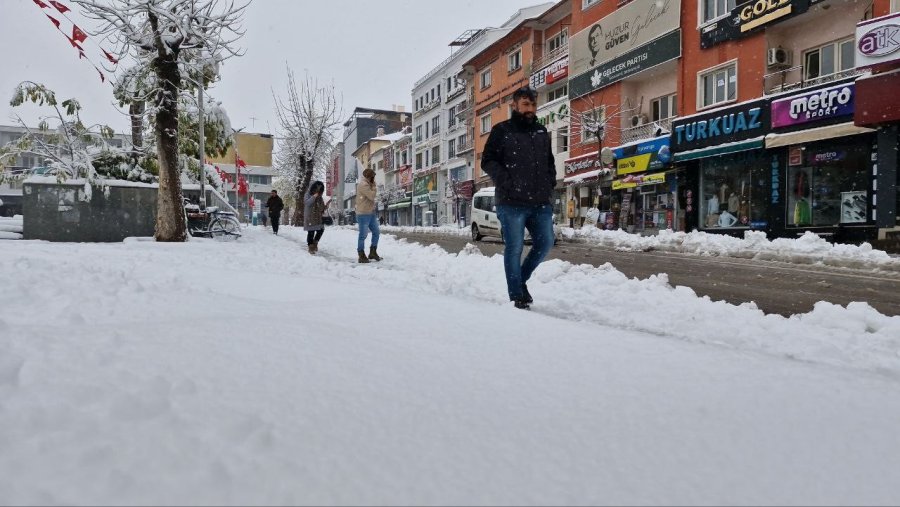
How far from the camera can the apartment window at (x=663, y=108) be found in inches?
854

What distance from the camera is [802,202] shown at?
16.0 m

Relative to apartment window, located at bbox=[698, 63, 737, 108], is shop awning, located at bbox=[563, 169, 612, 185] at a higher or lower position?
lower

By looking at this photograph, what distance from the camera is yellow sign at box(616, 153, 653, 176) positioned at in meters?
21.6

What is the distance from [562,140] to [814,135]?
15.6 m

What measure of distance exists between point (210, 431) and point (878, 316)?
4.26 m

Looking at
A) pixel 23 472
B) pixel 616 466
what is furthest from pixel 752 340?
pixel 23 472

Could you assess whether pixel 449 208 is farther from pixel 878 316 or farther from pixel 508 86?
pixel 878 316

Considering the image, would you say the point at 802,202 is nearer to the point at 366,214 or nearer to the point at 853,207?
the point at 853,207

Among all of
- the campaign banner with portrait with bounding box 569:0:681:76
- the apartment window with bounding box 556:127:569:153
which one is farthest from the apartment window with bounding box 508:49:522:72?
the campaign banner with portrait with bounding box 569:0:681:76

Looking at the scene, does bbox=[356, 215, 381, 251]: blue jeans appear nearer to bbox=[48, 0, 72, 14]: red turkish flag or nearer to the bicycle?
bbox=[48, 0, 72, 14]: red turkish flag

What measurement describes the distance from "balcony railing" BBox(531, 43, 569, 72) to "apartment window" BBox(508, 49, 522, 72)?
1782 mm

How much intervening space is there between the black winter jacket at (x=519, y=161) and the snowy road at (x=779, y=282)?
2.50m

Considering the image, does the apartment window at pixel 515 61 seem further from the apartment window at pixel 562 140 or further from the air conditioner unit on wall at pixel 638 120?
the air conditioner unit on wall at pixel 638 120

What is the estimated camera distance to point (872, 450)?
4.97 feet
